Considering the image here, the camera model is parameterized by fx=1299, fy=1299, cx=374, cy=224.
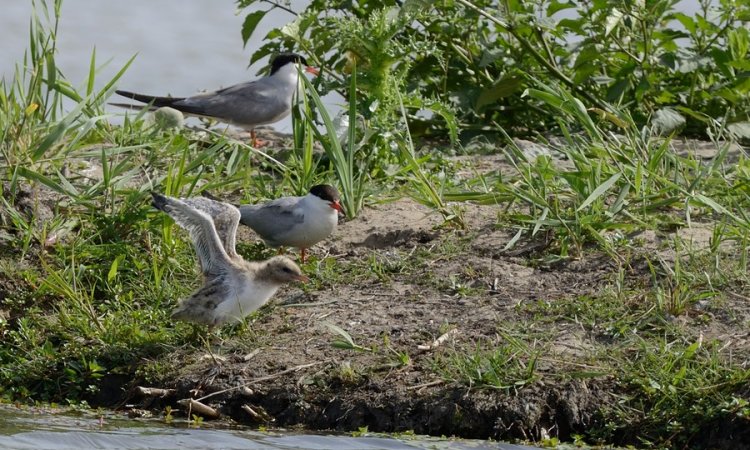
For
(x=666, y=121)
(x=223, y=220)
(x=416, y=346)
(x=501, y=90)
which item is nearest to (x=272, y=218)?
(x=223, y=220)

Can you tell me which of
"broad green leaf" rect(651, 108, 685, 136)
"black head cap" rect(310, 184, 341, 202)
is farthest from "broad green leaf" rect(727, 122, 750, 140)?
"black head cap" rect(310, 184, 341, 202)

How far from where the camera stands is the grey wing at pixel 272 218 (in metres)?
6.39

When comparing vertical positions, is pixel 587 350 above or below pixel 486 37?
below

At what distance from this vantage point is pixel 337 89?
319 inches

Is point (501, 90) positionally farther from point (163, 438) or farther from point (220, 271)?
point (163, 438)

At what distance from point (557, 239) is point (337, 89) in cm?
239

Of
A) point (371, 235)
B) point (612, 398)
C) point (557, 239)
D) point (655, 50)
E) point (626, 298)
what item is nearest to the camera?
point (612, 398)

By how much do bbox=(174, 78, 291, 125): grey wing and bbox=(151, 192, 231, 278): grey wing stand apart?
2724mm

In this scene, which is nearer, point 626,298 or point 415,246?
point 626,298

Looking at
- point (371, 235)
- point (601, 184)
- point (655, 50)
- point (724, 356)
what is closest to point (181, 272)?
point (371, 235)

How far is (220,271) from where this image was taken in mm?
5848

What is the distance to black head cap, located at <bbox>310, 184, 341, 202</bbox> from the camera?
260 inches

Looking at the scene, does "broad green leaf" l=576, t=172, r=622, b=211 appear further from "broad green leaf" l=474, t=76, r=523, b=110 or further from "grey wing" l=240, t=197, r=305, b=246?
"broad green leaf" l=474, t=76, r=523, b=110

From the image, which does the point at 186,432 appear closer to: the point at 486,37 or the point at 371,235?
the point at 371,235
